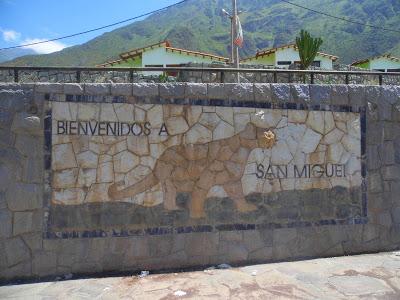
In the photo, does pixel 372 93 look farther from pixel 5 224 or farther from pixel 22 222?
pixel 5 224

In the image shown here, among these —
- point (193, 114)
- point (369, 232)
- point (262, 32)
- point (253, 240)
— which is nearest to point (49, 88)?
point (193, 114)

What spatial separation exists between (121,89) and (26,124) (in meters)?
1.39

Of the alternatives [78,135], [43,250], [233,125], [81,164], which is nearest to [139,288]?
[43,250]

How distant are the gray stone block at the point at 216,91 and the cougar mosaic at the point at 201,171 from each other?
2.10 ft

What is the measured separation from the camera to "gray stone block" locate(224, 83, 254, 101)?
6469mm

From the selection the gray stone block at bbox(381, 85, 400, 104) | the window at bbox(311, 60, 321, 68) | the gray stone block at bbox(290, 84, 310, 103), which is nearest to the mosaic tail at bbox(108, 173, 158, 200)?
the gray stone block at bbox(290, 84, 310, 103)

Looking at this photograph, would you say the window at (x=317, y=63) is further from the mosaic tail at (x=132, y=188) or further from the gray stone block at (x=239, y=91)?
the mosaic tail at (x=132, y=188)

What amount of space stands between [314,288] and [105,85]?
3946 mm

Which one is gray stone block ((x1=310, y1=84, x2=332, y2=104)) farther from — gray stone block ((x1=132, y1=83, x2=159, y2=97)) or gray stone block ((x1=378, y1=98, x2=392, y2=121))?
gray stone block ((x1=132, y1=83, x2=159, y2=97))

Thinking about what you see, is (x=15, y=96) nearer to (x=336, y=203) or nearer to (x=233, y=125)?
(x=233, y=125)

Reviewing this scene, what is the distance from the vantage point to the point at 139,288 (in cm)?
538

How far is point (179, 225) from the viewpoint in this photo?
623 centimetres

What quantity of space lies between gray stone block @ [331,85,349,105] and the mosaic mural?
194 mm

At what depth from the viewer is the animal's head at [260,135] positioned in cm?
654
